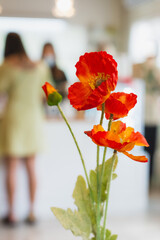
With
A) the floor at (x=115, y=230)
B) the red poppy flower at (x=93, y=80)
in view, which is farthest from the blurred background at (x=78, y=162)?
the red poppy flower at (x=93, y=80)

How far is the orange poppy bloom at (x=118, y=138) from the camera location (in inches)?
22.1

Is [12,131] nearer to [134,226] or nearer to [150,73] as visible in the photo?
[134,226]

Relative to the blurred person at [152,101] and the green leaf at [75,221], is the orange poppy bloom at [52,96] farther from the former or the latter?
the blurred person at [152,101]

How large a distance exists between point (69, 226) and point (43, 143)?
1984 millimetres

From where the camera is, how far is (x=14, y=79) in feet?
7.89

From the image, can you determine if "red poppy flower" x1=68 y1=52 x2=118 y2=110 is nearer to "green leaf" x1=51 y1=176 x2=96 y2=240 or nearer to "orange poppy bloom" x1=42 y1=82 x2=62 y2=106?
"orange poppy bloom" x1=42 y1=82 x2=62 y2=106

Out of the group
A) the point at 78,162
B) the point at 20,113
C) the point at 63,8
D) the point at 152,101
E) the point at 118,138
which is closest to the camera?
the point at 118,138

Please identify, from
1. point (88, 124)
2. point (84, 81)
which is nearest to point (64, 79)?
point (88, 124)

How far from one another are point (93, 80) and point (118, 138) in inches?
3.7

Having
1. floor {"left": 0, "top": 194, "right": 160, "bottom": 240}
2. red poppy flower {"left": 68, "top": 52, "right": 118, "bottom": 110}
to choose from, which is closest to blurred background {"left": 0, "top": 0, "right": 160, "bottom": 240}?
floor {"left": 0, "top": 194, "right": 160, "bottom": 240}

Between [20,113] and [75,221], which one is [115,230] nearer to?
[20,113]

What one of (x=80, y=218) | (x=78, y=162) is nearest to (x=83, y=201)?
(x=80, y=218)

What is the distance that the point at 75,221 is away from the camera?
2.09 feet

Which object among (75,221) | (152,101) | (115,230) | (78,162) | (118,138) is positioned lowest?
(115,230)
